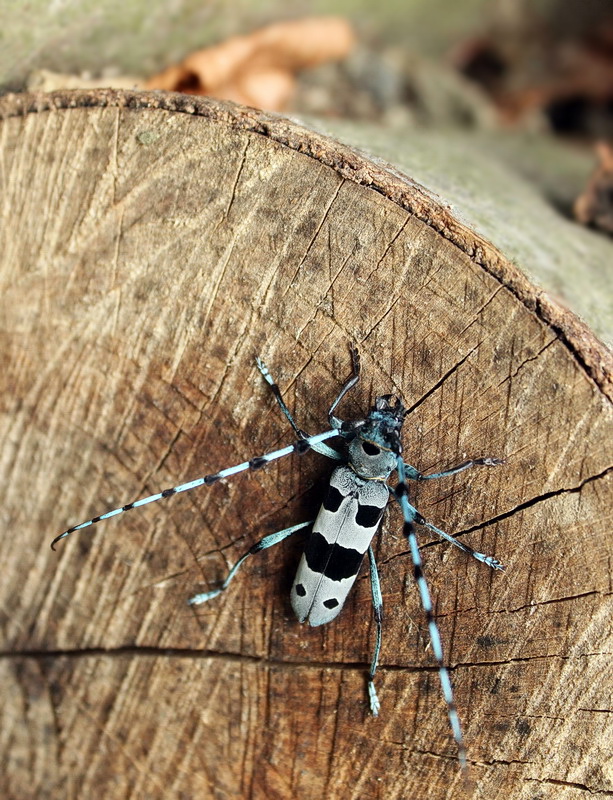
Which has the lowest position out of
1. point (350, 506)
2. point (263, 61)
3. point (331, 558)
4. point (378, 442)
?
point (331, 558)

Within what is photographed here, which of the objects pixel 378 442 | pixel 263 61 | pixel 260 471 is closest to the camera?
pixel 378 442

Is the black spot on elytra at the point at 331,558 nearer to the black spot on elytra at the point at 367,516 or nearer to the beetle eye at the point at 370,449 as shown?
the black spot on elytra at the point at 367,516

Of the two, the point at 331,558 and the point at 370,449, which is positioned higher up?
the point at 370,449

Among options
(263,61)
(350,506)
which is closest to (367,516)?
(350,506)

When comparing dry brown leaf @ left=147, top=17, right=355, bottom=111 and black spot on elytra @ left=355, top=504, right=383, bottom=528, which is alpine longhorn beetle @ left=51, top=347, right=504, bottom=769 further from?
dry brown leaf @ left=147, top=17, right=355, bottom=111

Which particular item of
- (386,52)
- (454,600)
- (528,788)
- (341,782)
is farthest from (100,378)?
(386,52)

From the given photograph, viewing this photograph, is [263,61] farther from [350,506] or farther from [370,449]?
[350,506]

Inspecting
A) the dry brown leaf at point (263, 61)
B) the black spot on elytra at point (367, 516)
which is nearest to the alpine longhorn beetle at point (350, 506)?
the black spot on elytra at point (367, 516)
